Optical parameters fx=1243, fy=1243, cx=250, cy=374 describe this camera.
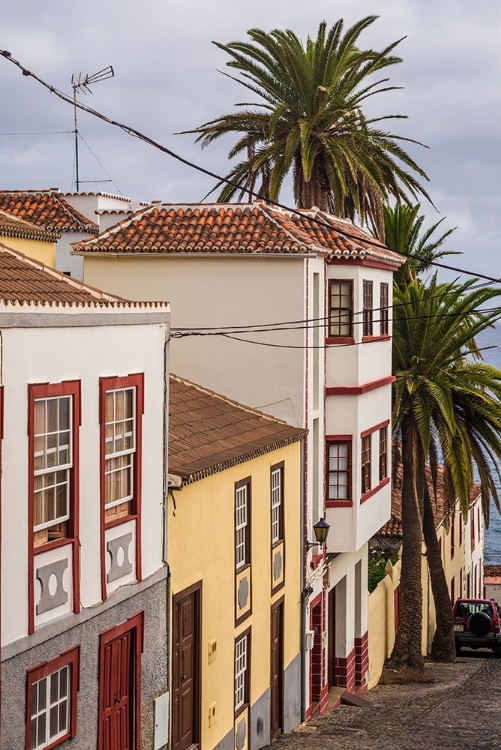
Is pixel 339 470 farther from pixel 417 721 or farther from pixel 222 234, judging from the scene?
pixel 222 234

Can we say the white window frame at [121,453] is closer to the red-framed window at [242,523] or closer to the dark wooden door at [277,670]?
the red-framed window at [242,523]

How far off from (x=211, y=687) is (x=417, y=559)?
15276 mm

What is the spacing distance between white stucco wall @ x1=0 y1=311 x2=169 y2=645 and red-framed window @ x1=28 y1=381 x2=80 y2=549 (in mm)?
122

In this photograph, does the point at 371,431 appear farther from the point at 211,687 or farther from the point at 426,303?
the point at 211,687

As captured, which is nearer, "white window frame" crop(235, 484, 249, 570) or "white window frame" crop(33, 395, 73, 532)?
"white window frame" crop(33, 395, 73, 532)

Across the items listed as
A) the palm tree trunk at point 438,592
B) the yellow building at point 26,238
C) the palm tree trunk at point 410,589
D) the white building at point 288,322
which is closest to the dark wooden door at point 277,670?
the white building at point 288,322

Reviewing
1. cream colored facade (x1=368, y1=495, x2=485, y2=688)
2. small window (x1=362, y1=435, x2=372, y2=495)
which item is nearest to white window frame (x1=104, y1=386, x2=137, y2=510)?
small window (x1=362, y1=435, x2=372, y2=495)

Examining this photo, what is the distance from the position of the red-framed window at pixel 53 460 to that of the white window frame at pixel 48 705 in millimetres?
1341

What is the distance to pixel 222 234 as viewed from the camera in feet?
76.4

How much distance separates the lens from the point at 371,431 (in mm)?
26219

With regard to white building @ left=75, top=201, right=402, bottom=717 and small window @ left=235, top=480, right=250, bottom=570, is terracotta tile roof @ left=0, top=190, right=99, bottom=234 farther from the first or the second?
small window @ left=235, top=480, right=250, bottom=570

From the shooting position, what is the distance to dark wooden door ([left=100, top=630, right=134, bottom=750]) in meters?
13.3

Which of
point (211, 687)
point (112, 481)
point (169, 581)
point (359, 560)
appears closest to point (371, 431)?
point (359, 560)

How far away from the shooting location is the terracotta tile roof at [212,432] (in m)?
16.3
